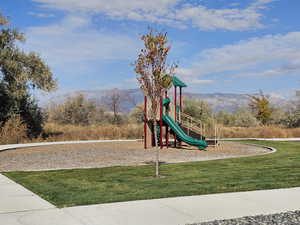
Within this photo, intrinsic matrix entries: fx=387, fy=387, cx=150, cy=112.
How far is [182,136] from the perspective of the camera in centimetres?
1939

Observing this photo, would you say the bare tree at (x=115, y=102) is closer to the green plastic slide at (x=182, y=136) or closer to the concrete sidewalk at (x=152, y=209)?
the green plastic slide at (x=182, y=136)

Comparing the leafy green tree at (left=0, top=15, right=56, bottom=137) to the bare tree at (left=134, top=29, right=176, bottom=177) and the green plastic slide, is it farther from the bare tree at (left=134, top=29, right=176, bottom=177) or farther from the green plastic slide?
the bare tree at (left=134, top=29, right=176, bottom=177)

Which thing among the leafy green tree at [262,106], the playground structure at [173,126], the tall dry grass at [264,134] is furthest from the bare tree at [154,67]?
the leafy green tree at [262,106]

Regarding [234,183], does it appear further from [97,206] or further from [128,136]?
[128,136]

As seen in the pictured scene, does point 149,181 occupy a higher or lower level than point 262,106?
lower

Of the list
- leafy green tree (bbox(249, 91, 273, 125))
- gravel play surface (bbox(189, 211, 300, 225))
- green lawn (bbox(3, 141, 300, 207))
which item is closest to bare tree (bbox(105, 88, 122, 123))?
leafy green tree (bbox(249, 91, 273, 125))

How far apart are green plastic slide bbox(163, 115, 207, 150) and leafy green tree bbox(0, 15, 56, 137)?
11.5 m

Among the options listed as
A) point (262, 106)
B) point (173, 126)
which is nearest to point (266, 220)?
point (173, 126)

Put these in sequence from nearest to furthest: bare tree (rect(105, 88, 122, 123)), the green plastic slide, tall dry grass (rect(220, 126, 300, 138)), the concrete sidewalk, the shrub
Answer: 1. the concrete sidewalk
2. the green plastic slide
3. the shrub
4. tall dry grass (rect(220, 126, 300, 138))
5. bare tree (rect(105, 88, 122, 123))

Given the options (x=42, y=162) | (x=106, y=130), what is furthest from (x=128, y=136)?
(x=42, y=162)

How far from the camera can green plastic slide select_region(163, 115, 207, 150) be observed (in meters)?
19.2

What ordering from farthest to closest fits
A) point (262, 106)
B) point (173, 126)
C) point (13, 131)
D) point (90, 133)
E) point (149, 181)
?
point (262, 106) → point (90, 133) → point (13, 131) → point (173, 126) → point (149, 181)

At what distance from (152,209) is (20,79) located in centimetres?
2257

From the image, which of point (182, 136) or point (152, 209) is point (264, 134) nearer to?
point (182, 136)
